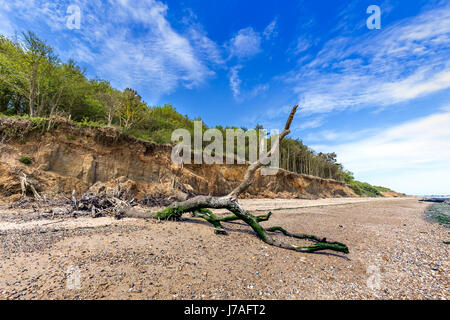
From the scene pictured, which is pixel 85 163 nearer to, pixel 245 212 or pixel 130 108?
pixel 130 108

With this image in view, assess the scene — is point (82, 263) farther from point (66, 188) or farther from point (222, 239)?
point (66, 188)

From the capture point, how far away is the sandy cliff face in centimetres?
955

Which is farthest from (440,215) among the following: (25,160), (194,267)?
(25,160)

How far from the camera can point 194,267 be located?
3.10m

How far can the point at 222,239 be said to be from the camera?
15.3 ft

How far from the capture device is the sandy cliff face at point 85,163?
955 centimetres

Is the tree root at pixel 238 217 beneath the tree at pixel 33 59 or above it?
beneath

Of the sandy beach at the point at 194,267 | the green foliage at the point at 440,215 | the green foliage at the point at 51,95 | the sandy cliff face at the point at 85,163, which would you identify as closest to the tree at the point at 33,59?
the green foliage at the point at 51,95

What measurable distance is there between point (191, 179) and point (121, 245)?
13.4 metres

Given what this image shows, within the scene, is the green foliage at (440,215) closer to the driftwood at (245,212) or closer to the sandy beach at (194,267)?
the sandy beach at (194,267)

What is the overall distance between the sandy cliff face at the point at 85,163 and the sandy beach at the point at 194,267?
6.33 meters

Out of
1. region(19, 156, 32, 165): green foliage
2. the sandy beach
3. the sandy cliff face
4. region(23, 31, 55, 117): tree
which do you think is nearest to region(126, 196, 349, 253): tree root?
the sandy beach

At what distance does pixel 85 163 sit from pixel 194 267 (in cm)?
1244
